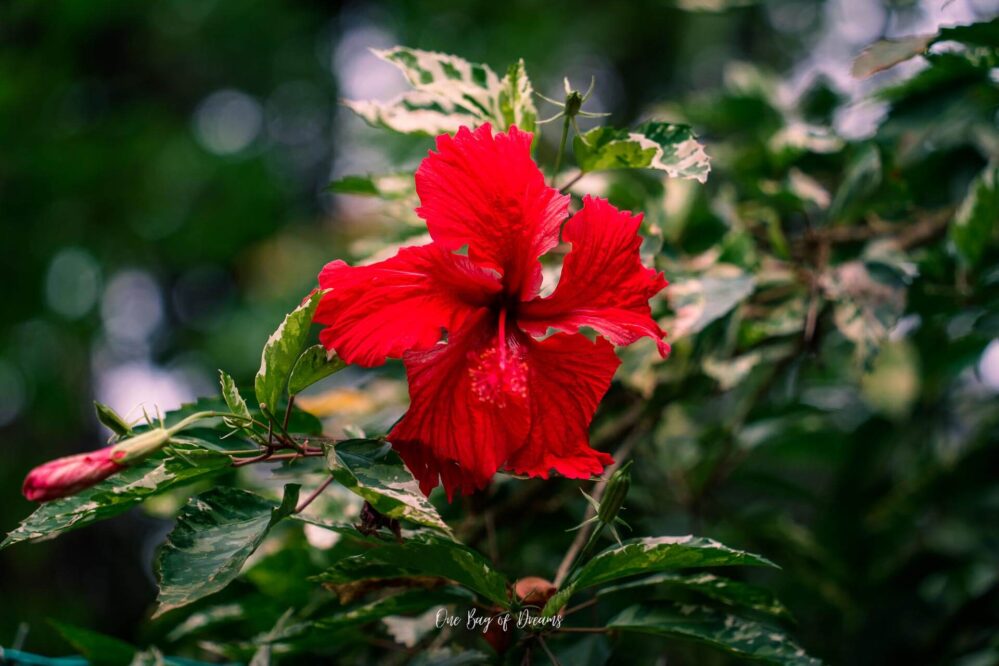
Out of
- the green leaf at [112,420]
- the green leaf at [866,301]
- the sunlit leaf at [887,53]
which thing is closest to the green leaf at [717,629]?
the green leaf at [866,301]

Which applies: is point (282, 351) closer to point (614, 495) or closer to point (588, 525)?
point (614, 495)

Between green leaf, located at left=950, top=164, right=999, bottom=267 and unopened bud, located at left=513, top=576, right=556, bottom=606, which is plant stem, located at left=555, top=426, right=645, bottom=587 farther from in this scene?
green leaf, located at left=950, top=164, right=999, bottom=267

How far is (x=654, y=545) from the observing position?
0.55m

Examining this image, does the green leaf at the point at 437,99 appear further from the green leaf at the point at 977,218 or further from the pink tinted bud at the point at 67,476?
the green leaf at the point at 977,218

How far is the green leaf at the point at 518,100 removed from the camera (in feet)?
2.06

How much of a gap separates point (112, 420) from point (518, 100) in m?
0.37

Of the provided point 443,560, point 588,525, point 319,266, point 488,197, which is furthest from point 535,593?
point 319,266

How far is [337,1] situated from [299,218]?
5.50ft

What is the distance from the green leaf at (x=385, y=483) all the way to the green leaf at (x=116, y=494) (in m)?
0.09

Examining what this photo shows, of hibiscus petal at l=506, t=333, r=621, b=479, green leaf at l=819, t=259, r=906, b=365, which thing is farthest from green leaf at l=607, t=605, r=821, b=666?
green leaf at l=819, t=259, r=906, b=365

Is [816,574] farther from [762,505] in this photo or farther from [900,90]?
[900,90]

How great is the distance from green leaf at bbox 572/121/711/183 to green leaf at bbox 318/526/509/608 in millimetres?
306

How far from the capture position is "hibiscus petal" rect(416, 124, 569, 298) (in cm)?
52

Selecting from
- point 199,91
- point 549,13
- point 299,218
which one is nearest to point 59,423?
point 299,218
